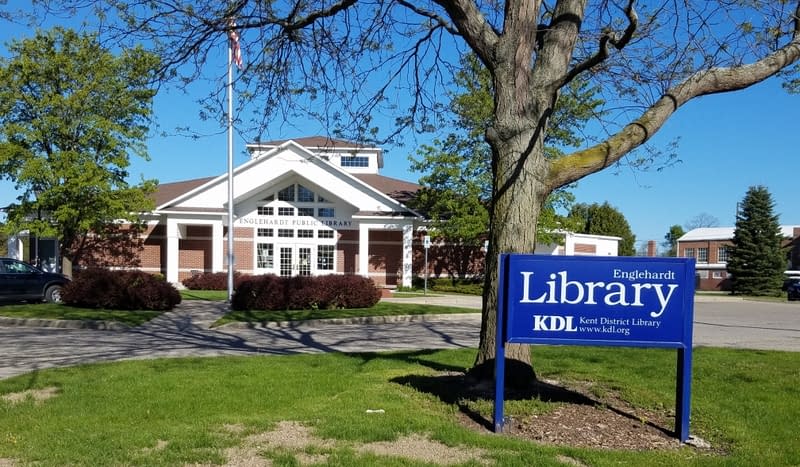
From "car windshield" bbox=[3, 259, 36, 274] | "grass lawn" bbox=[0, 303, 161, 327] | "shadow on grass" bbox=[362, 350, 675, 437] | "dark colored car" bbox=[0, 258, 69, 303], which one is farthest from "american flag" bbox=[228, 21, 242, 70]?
"car windshield" bbox=[3, 259, 36, 274]

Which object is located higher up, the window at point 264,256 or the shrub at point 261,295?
the window at point 264,256

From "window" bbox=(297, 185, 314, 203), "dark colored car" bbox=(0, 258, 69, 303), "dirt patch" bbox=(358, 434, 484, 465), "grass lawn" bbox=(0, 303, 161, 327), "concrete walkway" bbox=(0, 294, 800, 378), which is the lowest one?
"concrete walkway" bbox=(0, 294, 800, 378)

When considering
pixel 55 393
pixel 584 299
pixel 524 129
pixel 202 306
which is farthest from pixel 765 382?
pixel 202 306

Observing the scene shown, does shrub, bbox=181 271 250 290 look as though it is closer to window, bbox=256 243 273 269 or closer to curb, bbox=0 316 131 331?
window, bbox=256 243 273 269

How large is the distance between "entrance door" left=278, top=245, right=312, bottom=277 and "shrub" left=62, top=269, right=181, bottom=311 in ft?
55.0

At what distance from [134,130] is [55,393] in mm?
22499

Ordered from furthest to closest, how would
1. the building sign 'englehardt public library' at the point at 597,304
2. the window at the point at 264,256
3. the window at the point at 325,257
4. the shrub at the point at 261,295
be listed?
1. the window at the point at 325,257
2. the window at the point at 264,256
3. the shrub at the point at 261,295
4. the building sign 'englehardt public library' at the point at 597,304

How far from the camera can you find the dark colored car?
20.2 meters

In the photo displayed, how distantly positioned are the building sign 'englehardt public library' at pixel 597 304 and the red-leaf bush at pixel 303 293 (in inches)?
578

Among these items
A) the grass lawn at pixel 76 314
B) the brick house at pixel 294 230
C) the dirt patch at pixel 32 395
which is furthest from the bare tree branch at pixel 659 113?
the brick house at pixel 294 230

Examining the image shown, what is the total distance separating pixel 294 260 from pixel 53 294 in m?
16.5

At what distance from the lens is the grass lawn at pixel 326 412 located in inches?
204

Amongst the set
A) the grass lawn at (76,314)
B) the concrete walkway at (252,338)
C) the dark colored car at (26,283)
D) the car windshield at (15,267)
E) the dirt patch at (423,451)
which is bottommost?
the concrete walkway at (252,338)

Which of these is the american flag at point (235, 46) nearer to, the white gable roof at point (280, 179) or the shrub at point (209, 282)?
the shrub at point (209, 282)
